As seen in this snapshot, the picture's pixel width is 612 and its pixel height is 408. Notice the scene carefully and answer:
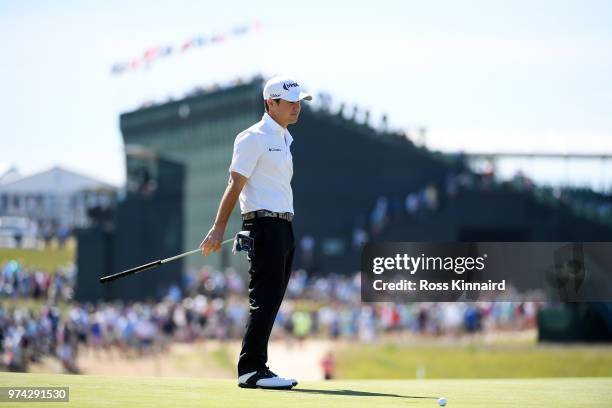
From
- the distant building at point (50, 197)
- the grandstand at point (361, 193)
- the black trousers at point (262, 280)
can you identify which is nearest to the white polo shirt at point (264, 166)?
the black trousers at point (262, 280)

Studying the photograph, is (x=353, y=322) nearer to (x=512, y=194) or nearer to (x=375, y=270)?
(x=512, y=194)

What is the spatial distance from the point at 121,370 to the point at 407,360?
7073mm

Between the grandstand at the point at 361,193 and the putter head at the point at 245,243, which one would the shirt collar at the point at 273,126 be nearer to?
the putter head at the point at 245,243

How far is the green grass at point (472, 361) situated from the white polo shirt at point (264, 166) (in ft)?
84.7

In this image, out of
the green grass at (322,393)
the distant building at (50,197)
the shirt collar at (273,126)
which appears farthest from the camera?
the distant building at (50,197)

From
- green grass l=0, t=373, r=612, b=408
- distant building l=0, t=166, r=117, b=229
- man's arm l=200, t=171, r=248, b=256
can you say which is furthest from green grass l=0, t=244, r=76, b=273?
man's arm l=200, t=171, r=248, b=256

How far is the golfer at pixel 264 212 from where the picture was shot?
8.89m

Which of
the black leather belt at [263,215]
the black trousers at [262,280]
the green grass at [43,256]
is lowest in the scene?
the black trousers at [262,280]

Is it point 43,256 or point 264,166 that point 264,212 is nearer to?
point 264,166

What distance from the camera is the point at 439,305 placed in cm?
3638

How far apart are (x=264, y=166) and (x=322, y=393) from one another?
1441mm

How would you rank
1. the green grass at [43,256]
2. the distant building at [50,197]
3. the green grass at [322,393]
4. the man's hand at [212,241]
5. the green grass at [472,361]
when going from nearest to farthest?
the green grass at [322,393], the man's hand at [212,241], the green grass at [472,361], the green grass at [43,256], the distant building at [50,197]

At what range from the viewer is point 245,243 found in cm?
889

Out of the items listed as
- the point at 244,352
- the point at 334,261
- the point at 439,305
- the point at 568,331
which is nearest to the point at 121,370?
the point at 439,305
